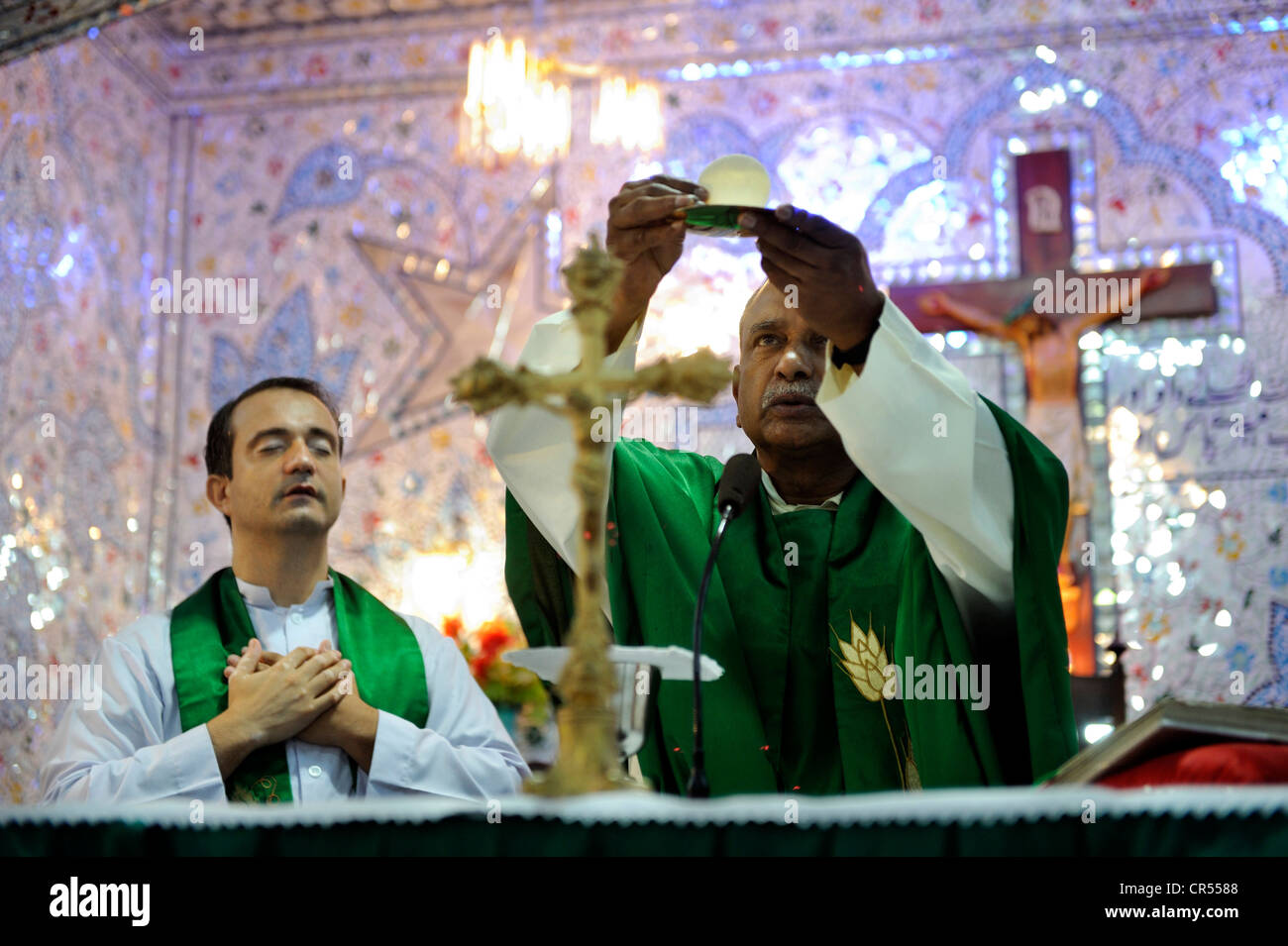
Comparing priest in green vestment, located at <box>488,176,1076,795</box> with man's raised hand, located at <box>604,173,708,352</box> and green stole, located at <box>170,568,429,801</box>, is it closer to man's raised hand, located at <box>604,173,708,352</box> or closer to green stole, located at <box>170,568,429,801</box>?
man's raised hand, located at <box>604,173,708,352</box>

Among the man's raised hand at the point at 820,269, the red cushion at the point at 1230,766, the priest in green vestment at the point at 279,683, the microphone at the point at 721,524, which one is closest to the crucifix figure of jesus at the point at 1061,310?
the priest in green vestment at the point at 279,683

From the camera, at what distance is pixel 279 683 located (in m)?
2.88

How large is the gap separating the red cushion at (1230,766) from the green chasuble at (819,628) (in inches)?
28.7

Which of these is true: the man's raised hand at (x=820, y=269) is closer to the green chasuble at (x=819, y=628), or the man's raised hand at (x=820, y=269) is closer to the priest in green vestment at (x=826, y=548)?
the priest in green vestment at (x=826, y=548)

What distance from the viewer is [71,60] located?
7.57m

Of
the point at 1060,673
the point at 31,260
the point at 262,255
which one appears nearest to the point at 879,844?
the point at 1060,673

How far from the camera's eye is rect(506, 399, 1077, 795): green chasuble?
7.59 ft

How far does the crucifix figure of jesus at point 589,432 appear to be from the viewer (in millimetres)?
1527

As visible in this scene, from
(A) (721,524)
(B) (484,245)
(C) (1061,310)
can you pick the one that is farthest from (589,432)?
(B) (484,245)

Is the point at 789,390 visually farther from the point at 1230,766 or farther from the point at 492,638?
the point at 492,638

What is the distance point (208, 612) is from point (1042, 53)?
5.92 meters

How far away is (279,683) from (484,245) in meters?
5.33

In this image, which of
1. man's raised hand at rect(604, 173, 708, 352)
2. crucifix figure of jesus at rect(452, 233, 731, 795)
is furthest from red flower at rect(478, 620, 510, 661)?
crucifix figure of jesus at rect(452, 233, 731, 795)

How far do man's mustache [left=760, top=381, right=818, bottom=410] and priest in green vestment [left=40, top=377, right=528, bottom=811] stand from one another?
1.03 m
